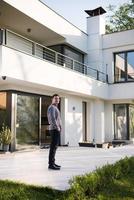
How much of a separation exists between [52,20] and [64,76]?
309cm

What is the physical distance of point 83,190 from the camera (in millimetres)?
5793

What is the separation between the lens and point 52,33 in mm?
16969

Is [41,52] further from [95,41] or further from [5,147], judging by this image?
[5,147]

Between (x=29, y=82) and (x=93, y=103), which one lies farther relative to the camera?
(x=93, y=103)

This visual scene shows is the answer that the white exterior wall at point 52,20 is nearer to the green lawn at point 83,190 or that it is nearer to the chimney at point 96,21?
the chimney at point 96,21

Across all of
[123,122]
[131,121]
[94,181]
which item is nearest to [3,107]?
[94,181]

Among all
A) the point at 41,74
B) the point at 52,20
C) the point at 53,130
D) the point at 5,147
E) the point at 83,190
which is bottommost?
the point at 83,190

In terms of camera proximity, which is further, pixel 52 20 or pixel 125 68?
pixel 125 68

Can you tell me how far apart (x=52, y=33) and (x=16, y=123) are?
575 centimetres

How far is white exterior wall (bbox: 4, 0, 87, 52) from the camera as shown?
14141 millimetres

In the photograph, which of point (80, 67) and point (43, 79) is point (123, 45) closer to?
point (80, 67)

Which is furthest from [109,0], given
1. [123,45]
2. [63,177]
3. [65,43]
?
[63,177]

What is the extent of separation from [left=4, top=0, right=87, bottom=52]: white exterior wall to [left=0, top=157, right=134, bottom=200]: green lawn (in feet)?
28.7

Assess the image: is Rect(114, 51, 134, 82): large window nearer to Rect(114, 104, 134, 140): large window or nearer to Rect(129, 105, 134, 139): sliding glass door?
Rect(114, 104, 134, 140): large window
